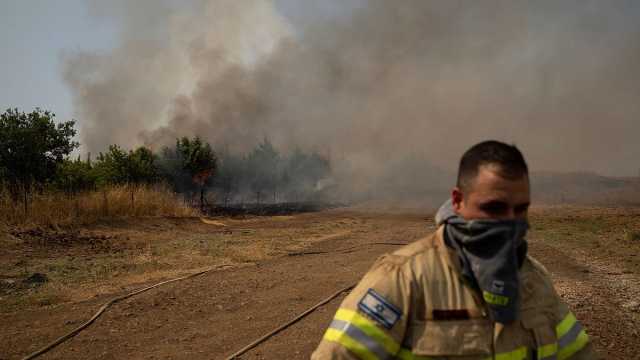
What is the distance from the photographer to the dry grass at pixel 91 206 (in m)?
14.9

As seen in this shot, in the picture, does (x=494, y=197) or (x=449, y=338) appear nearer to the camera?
(x=449, y=338)

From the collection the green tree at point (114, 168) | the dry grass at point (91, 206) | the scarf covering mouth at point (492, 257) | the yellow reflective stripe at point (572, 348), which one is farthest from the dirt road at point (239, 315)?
the green tree at point (114, 168)

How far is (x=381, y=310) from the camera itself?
5.28 feet

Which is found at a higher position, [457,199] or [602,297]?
[457,199]

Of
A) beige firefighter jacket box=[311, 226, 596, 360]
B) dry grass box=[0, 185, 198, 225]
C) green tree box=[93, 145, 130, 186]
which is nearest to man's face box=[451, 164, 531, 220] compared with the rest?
beige firefighter jacket box=[311, 226, 596, 360]

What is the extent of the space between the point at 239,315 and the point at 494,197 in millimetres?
5731

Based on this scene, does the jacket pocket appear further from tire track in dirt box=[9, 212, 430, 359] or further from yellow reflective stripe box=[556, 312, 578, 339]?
tire track in dirt box=[9, 212, 430, 359]

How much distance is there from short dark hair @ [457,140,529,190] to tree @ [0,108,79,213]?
725 inches

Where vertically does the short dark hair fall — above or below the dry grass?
above

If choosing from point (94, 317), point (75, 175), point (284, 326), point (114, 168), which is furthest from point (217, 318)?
point (114, 168)

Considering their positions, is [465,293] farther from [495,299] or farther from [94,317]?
[94,317]

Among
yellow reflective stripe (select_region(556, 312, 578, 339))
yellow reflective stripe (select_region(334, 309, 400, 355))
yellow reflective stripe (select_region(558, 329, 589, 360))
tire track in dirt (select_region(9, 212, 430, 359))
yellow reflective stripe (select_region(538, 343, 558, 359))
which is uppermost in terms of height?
yellow reflective stripe (select_region(334, 309, 400, 355))

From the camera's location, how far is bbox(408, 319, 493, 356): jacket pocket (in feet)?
5.32

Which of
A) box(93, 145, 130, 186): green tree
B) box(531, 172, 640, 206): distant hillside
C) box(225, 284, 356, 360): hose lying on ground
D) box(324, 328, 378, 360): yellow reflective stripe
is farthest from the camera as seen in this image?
box(531, 172, 640, 206): distant hillside
